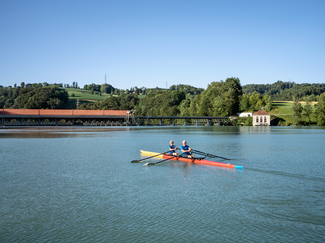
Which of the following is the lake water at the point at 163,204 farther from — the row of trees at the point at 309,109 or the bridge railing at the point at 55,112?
the bridge railing at the point at 55,112

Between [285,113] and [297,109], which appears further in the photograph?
[285,113]

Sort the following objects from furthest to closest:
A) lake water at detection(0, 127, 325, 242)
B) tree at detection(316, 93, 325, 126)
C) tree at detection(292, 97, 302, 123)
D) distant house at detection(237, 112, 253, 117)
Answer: distant house at detection(237, 112, 253, 117)
tree at detection(292, 97, 302, 123)
tree at detection(316, 93, 325, 126)
lake water at detection(0, 127, 325, 242)

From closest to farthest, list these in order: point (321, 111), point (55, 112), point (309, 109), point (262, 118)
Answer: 1. point (321, 111)
2. point (309, 109)
3. point (262, 118)
4. point (55, 112)

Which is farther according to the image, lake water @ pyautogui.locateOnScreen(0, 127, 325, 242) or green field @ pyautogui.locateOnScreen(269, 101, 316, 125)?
green field @ pyautogui.locateOnScreen(269, 101, 316, 125)

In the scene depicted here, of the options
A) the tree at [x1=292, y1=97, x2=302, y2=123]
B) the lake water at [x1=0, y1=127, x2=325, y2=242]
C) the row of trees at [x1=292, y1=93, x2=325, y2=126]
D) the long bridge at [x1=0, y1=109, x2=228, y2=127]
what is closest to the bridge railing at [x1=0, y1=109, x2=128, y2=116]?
the long bridge at [x1=0, y1=109, x2=228, y2=127]

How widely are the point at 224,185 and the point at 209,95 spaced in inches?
6100

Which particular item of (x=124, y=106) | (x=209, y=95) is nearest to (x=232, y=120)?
(x=209, y=95)

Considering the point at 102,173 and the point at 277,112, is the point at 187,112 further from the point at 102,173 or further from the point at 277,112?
the point at 102,173

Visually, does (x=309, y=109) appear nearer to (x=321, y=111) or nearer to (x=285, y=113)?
(x=321, y=111)

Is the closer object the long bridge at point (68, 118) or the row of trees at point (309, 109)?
the row of trees at point (309, 109)

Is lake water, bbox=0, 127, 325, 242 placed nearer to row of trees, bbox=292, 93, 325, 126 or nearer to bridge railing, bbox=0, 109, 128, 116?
row of trees, bbox=292, 93, 325, 126

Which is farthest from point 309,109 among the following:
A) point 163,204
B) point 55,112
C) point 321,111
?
point 163,204

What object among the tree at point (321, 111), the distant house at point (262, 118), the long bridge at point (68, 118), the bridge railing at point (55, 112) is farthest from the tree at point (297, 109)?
the bridge railing at point (55, 112)

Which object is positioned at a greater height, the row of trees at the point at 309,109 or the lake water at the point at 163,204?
the row of trees at the point at 309,109
